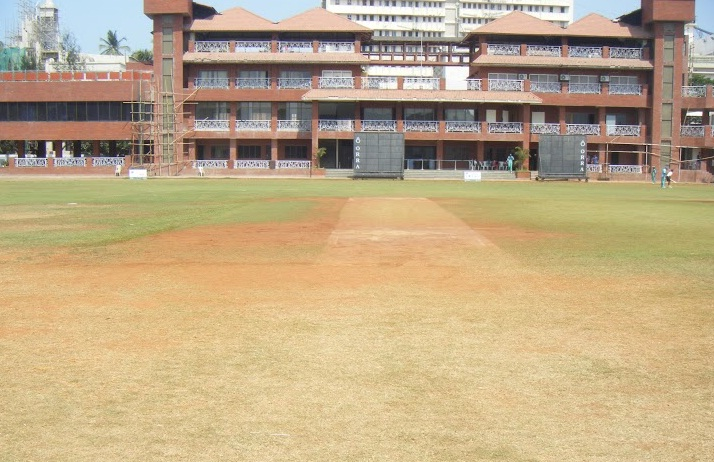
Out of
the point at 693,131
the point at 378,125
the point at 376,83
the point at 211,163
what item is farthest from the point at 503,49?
the point at 211,163

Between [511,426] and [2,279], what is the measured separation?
30.5ft

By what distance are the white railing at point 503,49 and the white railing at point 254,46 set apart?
1961cm

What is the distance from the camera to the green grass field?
5496 millimetres

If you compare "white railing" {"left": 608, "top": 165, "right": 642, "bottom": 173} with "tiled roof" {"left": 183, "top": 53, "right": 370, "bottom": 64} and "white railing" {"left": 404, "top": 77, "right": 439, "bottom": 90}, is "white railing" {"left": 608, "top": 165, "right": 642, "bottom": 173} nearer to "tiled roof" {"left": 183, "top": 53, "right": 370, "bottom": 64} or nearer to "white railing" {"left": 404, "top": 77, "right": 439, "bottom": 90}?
"white railing" {"left": 404, "top": 77, "right": 439, "bottom": 90}

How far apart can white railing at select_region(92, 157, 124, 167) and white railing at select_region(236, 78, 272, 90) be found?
39.6ft

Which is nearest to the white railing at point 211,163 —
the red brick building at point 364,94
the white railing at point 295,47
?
the red brick building at point 364,94

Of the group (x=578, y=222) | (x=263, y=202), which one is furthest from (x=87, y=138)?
(x=578, y=222)

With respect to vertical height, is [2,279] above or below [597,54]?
below

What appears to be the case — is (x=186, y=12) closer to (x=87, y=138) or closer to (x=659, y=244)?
(x=87, y=138)

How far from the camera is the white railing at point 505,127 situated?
6862 cm

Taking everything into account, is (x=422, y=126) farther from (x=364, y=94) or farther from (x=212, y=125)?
(x=212, y=125)

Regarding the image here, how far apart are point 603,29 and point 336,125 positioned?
25.8 metres

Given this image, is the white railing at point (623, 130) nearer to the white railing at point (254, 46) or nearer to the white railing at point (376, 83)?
the white railing at point (376, 83)

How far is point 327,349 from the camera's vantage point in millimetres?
7996
